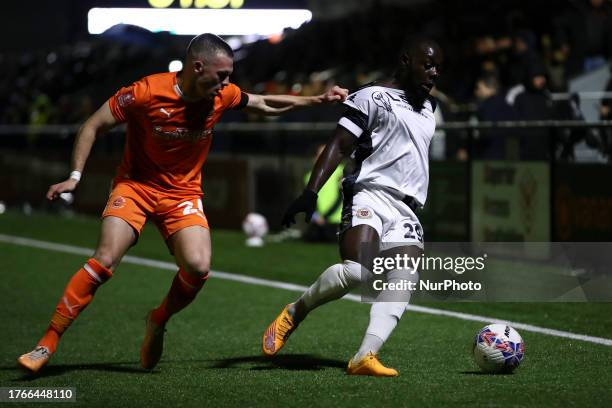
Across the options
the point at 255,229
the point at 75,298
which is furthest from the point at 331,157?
the point at 255,229

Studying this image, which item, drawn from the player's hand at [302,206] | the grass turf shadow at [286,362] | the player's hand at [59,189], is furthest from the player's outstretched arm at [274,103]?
the grass turf shadow at [286,362]

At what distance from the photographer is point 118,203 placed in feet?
23.6

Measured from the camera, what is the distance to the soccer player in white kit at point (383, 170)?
6926 mm

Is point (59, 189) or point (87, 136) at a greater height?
point (87, 136)

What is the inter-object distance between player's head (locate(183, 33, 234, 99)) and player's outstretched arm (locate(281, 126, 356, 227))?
2.49 ft

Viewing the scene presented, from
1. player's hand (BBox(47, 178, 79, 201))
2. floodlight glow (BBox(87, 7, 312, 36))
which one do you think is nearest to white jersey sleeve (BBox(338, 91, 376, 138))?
player's hand (BBox(47, 178, 79, 201))

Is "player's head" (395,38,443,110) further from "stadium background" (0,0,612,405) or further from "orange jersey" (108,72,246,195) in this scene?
"stadium background" (0,0,612,405)

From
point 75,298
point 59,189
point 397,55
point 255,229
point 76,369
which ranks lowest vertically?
point 76,369

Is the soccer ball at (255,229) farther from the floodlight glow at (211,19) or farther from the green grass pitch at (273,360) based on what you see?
the floodlight glow at (211,19)

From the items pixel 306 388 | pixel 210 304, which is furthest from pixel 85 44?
pixel 306 388

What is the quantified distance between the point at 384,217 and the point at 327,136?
1067 cm

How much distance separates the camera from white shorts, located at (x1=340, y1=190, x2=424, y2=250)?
696 cm

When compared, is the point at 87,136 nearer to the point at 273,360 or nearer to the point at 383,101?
the point at 383,101

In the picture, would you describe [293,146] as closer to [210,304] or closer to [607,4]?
[607,4]
